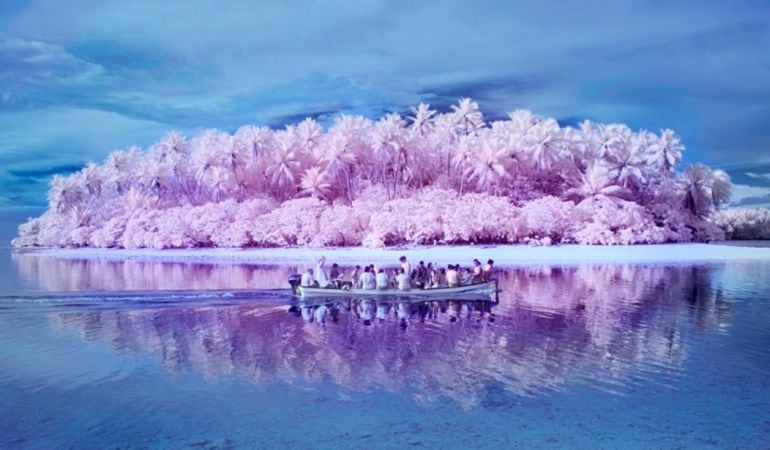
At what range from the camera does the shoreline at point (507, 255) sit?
165 ft

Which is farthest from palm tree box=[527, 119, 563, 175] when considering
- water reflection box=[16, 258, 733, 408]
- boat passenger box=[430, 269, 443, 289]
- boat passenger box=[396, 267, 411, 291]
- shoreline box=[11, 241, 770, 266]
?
boat passenger box=[396, 267, 411, 291]

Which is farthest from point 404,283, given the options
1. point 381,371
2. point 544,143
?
point 544,143

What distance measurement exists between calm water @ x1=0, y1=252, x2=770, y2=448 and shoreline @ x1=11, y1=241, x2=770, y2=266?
2307cm

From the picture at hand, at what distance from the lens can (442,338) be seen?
1897cm

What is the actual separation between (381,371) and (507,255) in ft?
127

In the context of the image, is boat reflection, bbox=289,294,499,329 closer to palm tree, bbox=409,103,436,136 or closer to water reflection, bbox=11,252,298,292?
water reflection, bbox=11,252,298,292

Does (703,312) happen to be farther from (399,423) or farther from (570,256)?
(570,256)

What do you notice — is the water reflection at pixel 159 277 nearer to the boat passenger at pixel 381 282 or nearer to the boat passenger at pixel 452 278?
the boat passenger at pixel 381 282

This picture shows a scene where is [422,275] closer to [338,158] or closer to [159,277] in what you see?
[159,277]

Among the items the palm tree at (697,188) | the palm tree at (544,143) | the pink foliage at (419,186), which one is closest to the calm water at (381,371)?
the pink foliage at (419,186)

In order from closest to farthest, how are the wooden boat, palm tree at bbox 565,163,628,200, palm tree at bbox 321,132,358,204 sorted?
the wooden boat < palm tree at bbox 565,163,628,200 < palm tree at bbox 321,132,358,204

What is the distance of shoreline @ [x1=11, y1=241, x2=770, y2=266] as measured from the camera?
50.4 m

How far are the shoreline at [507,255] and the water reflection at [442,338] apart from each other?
19.2 meters

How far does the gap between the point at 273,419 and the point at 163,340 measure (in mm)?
8638
